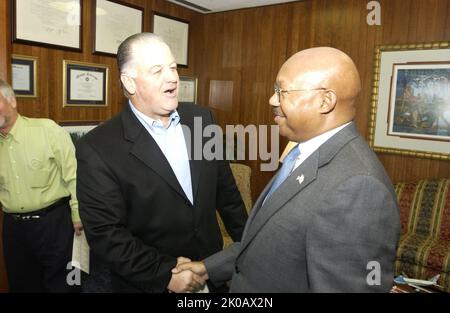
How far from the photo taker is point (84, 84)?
11.1 feet

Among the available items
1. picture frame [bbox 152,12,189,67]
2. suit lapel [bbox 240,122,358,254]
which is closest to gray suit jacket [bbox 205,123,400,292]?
suit lapel [bbox 240,122,358,254]

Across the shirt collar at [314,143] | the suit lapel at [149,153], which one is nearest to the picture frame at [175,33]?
the suit lapel at [149,153]

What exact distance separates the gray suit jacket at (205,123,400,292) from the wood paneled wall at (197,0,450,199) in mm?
2781

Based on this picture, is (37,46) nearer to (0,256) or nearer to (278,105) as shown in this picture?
(0,256)

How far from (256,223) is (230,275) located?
1.36ft

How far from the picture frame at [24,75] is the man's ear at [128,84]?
1.79m

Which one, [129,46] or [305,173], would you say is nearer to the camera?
[305,173]

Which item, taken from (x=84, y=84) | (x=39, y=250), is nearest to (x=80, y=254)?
(x=39, y=250)

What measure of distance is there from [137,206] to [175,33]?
3.34 metres

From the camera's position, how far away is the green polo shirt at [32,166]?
2.45 meters

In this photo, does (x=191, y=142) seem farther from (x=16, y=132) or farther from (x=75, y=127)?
(x=75, y=127)

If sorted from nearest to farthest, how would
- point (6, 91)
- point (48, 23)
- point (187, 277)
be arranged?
point (187, 277), point (6, 91), point (48, 23)

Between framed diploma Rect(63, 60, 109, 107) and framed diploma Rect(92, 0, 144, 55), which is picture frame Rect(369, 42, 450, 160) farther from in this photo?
framed diploma Rect(63, 60, 109, 107)
